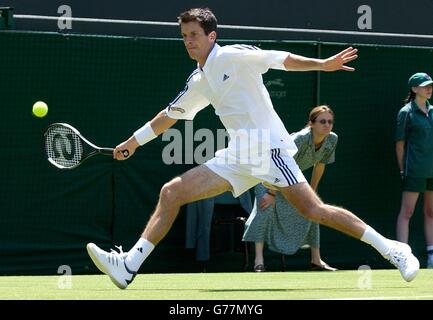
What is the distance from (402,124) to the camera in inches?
482

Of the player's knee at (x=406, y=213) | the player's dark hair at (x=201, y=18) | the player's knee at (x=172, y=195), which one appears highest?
the player's dark hair at (x=201, y=18)

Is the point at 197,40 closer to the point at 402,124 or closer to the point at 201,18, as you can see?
the point at 201,18

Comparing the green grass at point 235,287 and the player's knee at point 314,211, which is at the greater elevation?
the player's knee at point 314,211

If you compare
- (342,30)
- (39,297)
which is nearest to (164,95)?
(342,30)

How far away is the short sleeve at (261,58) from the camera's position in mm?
7934

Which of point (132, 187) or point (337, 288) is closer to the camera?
point (337, 288)

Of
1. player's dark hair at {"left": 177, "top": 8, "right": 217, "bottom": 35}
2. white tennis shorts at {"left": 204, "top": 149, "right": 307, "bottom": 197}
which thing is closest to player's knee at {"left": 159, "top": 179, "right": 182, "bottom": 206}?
white tennis shorts at {"left": 204, "top": 149, "right": 307, "bottom": 197}

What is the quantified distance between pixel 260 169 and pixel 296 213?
147 inches

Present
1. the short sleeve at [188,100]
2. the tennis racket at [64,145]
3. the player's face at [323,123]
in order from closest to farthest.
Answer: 1. the short sleeve at [188,100]
2. the tennis racket at [64,145]
3. the player's face at [323,123]

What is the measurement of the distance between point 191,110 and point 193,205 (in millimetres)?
3502

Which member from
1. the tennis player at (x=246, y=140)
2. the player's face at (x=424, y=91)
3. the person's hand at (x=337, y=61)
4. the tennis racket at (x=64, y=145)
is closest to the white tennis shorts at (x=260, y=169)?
the tennis player at (x=246, y=140)

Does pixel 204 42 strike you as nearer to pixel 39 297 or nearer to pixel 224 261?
pixel 39 297

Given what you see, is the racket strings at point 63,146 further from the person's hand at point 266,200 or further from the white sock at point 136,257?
the person's hand at point 266,200
